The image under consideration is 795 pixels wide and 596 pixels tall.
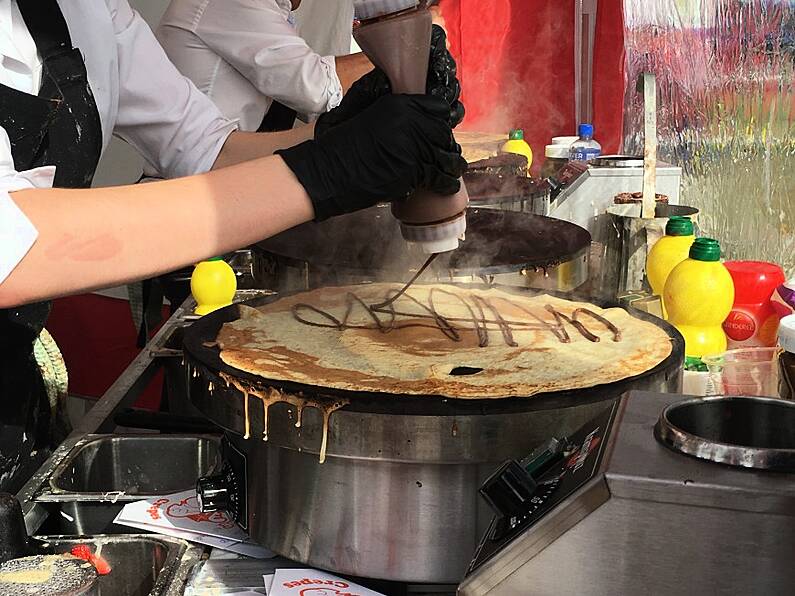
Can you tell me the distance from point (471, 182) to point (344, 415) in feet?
6.69

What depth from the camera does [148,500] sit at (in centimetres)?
170

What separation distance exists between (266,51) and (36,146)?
2.38 m

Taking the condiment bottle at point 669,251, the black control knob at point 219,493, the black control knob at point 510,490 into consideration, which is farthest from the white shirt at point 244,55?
the black control knob at point 510,490

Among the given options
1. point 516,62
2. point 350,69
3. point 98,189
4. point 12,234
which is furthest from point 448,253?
point 516,62

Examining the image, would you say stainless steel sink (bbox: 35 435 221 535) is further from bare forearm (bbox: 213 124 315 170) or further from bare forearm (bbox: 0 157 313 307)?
bare forearm (bbox: 213 124 315 170)

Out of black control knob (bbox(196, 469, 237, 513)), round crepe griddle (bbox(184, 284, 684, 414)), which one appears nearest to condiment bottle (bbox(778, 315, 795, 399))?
round crepe griddle (bbox(184, 284, 684, 414))

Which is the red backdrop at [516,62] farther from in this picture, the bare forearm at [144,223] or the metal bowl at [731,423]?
the metal bowl at [731,423]

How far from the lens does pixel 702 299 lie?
1897mm

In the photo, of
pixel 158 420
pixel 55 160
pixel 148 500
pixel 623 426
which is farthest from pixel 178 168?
pixel 623 426

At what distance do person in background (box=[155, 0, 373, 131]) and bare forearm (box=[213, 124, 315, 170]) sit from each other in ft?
5.53

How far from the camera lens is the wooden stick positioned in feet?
8.92

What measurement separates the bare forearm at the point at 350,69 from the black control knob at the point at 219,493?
3169 mm

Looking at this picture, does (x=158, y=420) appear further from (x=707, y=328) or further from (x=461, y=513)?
(x=707, y=328)

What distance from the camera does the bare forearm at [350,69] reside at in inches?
177
